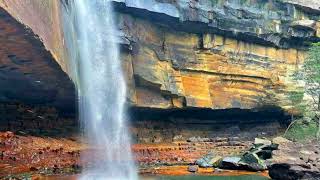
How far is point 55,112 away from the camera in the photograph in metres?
19.8

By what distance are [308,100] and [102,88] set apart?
15958 mm

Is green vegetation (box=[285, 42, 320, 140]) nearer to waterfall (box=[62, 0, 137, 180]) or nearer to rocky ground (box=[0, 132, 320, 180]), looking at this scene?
rocky ground (box=[0, 132, 320, 180])

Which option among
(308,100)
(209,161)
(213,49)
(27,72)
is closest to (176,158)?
(209,161)

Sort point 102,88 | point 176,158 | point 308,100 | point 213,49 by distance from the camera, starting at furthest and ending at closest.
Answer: point 308,100, point 213,49, point 176,158, point 102,88

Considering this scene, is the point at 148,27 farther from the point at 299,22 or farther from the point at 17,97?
the point at 299,22

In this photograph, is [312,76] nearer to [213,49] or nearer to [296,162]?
[213,49]

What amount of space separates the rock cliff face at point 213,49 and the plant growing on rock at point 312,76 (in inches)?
46.0

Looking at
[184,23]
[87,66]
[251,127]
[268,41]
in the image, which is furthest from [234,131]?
[87,66]

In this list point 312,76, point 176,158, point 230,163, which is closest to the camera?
point 230,163

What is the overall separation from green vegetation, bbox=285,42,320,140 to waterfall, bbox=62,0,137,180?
10613mm

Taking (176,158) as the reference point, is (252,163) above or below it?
above

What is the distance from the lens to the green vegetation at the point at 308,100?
23688 millimetres

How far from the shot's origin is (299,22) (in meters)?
27.5

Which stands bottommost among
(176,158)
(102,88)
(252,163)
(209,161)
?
(176,158)
